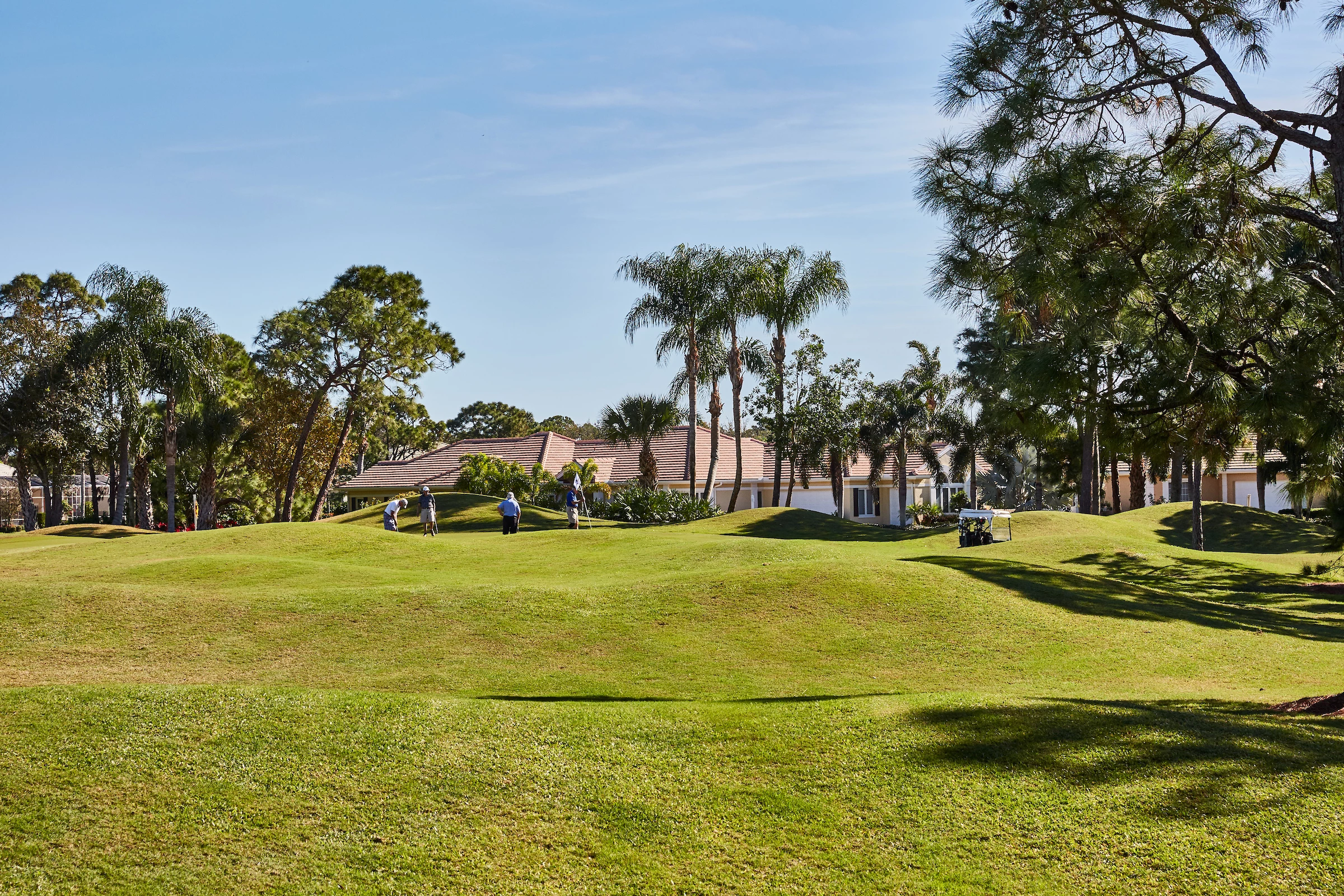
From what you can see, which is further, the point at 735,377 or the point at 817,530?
the point at 735,377

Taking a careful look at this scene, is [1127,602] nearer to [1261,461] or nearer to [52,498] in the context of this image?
[1261,461]

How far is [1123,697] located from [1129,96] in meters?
7.24

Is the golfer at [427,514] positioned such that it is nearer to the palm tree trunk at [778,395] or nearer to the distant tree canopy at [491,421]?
the palm tree trunk at [778,395]

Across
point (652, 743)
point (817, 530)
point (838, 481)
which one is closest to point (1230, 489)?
point (838, 481)

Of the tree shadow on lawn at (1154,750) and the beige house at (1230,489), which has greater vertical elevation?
the beige house at (1230,489)

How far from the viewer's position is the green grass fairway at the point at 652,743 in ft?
22.9

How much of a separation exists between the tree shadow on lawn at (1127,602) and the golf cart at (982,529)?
7.42 m

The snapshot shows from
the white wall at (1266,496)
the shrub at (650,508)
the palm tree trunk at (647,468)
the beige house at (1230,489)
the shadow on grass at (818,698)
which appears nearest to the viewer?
the shadow on grass at (818,698)

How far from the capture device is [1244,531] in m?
37.4

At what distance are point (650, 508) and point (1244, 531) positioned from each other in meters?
21.3

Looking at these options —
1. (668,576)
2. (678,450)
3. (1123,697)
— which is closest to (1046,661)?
(1123,697)

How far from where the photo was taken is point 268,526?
26.6 meters

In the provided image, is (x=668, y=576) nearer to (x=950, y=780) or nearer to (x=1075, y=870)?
(x=950, y=780)

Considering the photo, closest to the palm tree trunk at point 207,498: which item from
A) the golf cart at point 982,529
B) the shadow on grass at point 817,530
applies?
the shadow on grass at point 817,530
